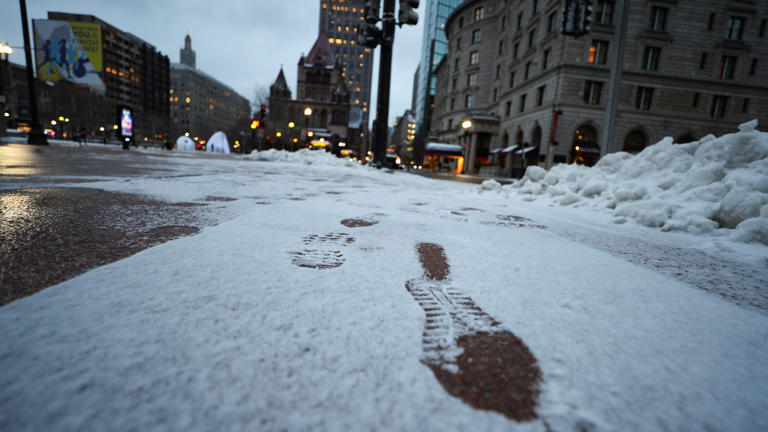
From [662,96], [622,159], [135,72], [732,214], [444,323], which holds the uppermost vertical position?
[135,72]

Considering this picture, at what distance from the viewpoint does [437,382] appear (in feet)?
2.08

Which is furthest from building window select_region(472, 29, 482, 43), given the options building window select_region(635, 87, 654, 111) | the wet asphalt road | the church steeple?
A: the church steeple

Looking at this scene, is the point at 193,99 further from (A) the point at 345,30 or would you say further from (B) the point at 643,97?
(B) the point at 643,97

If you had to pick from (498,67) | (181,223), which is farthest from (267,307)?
(498,67)

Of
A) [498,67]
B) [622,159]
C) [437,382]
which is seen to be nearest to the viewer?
[437,382]

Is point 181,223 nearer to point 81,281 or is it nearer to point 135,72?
point 81,281

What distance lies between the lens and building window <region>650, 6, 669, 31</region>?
1972cm

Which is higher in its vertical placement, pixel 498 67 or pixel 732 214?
pixel 498 67

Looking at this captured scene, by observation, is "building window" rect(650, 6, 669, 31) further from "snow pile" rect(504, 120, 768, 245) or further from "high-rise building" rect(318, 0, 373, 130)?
"high-rise building" rect(318, 0, 373, 130)

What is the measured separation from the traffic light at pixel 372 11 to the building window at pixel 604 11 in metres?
16.8

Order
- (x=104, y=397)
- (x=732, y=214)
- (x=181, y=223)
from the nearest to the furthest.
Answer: (x=104, y=397) → (x=181, y=223) → (x=732, y=214)

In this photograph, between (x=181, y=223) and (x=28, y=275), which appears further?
(x=181, y=223)

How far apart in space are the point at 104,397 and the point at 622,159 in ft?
17.7

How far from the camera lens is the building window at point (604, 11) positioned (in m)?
19.4
